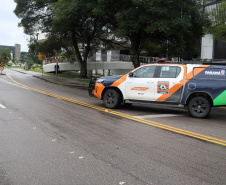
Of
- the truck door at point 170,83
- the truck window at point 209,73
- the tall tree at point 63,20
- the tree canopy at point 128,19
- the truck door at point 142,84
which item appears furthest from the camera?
the tall tree at point 63,20

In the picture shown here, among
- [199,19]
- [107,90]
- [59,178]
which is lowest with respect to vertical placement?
[59,178]

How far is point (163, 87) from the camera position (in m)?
9.33

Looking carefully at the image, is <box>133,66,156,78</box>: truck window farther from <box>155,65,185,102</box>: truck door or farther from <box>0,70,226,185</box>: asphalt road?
<box>0,70,226,185</box>: asphalt road

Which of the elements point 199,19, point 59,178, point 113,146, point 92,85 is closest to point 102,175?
point 59,178

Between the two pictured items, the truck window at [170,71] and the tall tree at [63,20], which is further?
the tall tree at [63,20]

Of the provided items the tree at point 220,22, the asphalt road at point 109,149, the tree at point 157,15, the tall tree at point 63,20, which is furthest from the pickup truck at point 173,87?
the tall tree at point 63,20

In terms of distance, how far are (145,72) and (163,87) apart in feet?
3.12

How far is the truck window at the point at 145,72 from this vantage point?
31.7ft

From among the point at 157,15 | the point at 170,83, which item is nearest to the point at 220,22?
the point at 157,15

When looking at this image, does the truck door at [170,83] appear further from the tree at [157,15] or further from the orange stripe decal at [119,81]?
the tree at [157,15]

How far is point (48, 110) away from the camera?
9.54m

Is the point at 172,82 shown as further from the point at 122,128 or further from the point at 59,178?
the point at 59,178

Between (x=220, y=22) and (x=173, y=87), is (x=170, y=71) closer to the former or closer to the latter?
(x=173, y=87)

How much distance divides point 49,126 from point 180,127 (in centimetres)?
367
